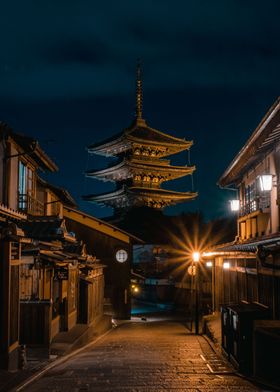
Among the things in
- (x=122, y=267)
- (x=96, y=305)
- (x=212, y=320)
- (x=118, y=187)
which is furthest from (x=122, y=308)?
(x=118, y=187)

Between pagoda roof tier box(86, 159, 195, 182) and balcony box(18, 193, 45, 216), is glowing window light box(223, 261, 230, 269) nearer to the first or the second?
balcony box(18, 193, 45, 216)

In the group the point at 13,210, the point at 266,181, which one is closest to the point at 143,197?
the point at 266,181

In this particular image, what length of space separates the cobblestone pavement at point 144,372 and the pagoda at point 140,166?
40.5 meters

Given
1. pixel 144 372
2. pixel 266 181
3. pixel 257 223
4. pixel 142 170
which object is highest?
pixel 142 170

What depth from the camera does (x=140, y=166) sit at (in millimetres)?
58344

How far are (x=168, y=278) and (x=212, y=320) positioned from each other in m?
27.0

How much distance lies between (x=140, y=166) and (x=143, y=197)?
384cm

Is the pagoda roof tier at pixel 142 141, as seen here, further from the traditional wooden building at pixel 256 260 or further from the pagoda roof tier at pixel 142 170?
the traditional wooden building at pixel 256 260

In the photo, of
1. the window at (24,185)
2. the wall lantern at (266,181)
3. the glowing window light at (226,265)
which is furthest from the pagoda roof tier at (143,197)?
the wall lantern at (266,181)

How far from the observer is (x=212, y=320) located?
2645cm

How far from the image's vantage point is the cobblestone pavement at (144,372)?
36.4 feet

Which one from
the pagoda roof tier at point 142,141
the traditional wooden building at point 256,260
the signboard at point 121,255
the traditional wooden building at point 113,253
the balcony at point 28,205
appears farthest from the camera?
the pagoda roof tier at point 142,141

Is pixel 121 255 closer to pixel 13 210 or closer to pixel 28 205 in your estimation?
pixel 28 205

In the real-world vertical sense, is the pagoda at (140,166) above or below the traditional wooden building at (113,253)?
above
